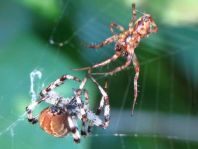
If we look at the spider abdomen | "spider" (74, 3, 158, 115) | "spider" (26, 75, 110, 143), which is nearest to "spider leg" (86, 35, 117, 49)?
"spider" (74, 3, 158, 115)

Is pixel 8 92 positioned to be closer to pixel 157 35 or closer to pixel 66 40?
pixel 66 40

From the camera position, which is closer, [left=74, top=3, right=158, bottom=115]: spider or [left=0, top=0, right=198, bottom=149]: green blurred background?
[left=74, top=3, right=158, bottom=115]: spider

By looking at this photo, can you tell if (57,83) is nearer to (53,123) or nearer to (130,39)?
(53,123)

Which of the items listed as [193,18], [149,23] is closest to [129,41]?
[149,23]

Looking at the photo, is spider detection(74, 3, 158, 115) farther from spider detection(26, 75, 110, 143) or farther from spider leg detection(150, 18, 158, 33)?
spider detection(26, 75, 110, 143)

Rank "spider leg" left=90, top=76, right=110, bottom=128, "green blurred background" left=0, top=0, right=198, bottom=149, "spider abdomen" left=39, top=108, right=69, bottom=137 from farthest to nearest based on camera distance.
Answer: "green blurred background" left=0, top=0, right=198, bottom=149, "spider leg" left=90, top=76, right=110, bottom=128, "spider abdomen" left=39, top=108, right=69, bottom=137

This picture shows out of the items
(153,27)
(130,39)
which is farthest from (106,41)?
(153,27)

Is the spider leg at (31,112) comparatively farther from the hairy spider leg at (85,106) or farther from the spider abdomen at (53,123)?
the hairy spider leg at (85,106)
